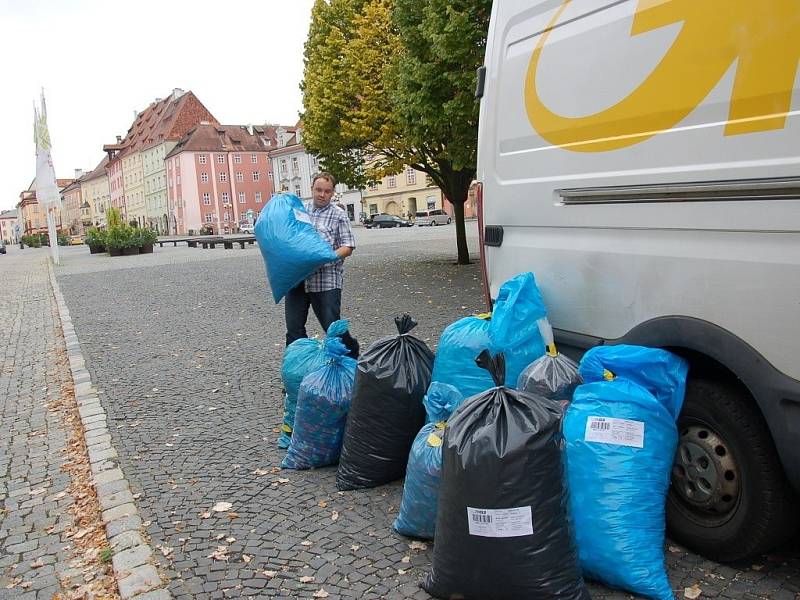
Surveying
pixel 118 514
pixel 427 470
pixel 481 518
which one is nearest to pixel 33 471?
pixel 118 514

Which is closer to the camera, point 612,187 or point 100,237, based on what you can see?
point 612,187

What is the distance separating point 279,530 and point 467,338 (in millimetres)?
1363

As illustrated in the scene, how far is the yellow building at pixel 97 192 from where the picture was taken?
437 ft

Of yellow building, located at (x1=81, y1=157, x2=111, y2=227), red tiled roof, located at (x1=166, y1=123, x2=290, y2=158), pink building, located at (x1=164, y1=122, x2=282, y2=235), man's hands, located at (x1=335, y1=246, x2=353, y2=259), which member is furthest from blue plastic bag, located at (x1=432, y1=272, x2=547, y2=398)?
yellow building, located at (x1=81, y1=157, x2=111, y2=227)

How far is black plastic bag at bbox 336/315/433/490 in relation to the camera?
3.76 meters

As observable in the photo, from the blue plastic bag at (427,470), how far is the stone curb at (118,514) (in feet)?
3.63

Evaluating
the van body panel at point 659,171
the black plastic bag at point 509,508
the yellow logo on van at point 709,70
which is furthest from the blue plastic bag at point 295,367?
the yellow logo on van at point 709,70

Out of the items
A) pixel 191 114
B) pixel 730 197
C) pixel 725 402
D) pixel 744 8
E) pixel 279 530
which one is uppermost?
pixel 191 114

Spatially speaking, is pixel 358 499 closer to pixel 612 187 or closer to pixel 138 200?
pixel 612 187

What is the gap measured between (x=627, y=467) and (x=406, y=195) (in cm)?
7095

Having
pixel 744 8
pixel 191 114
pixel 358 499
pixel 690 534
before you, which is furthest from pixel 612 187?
pixel 191 114

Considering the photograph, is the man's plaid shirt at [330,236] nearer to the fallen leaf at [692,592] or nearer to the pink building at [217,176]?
the fallen leaf at [692,592]

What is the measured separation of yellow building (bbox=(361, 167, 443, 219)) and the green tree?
161 feet

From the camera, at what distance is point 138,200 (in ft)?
376
